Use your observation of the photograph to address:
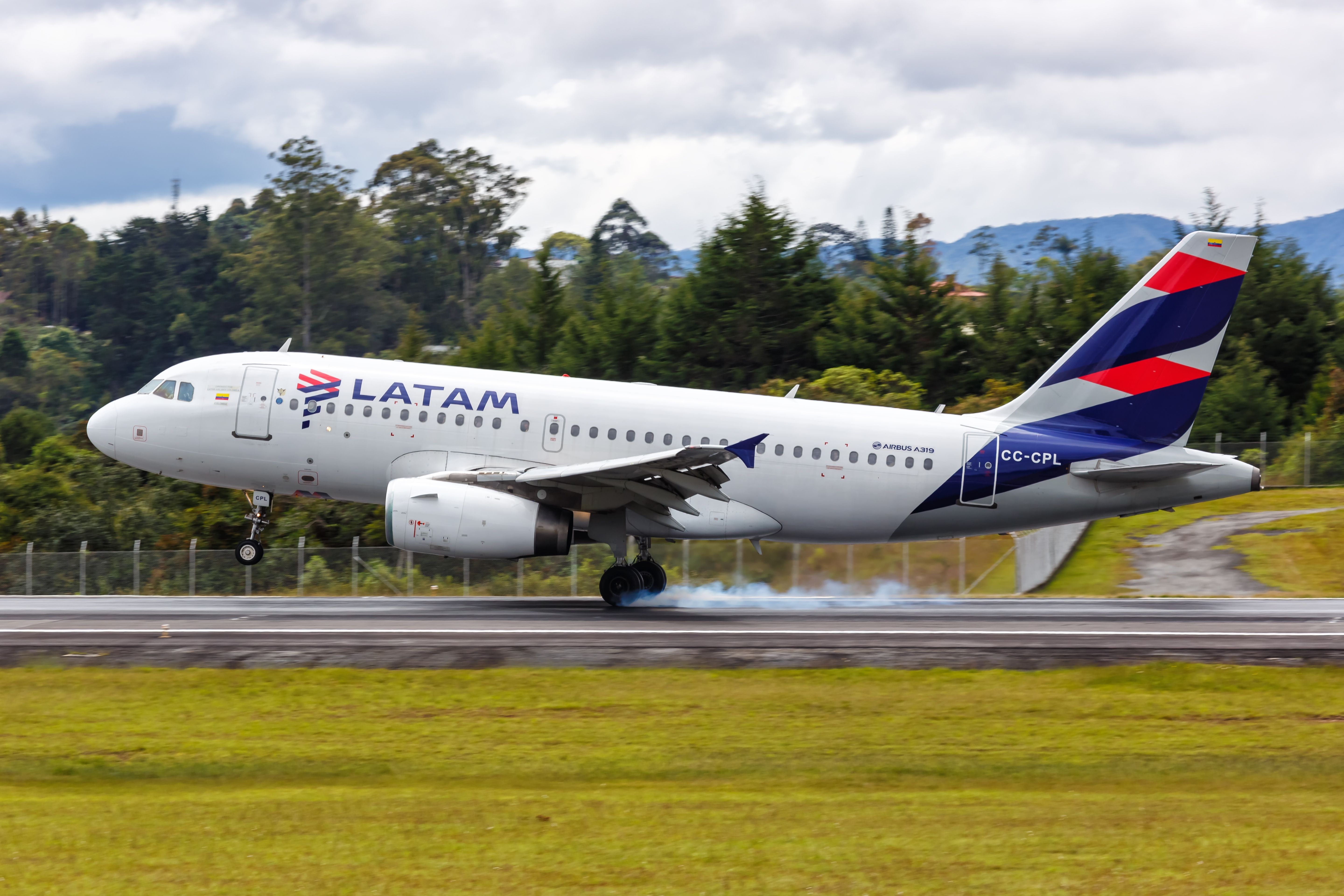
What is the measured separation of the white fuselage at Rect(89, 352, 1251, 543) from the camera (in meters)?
26.2

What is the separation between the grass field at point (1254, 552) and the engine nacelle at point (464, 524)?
14.0 meters

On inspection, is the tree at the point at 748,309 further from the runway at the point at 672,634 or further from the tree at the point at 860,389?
the runway at the point at 672,634

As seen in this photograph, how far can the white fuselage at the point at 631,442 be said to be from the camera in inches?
1032

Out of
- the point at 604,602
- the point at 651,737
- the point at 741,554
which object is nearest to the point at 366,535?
the point at 741,554

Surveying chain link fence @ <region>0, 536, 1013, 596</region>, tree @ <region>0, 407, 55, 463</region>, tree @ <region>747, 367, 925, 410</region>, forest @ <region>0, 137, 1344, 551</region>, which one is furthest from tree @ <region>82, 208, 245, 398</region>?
chain link fence @ <region>0, 536, 1013, 596</region>

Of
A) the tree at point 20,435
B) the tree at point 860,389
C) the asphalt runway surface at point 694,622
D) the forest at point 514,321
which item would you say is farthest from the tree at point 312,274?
the asphalt runway surface at point 694,622

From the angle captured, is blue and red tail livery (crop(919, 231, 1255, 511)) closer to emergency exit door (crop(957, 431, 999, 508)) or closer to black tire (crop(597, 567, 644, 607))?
emergency exit door (crop(957, 431, 999, 508))

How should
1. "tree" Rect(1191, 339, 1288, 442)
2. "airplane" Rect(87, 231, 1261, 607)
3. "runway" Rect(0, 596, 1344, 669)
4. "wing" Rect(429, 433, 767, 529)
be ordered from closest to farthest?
"runway" Rect(0, 596, 1344, 669) < "wing" Rect(429, 433, 767, 529) < "airplane" Rect(87, 231, 1261, 607) < "tree" Rect(1191, 339, 1288, 442)

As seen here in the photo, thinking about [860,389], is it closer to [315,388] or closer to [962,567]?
[962,567]

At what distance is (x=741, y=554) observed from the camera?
33.0 m

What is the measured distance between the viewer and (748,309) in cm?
6956

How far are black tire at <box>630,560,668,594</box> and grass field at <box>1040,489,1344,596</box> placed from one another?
10631 mm

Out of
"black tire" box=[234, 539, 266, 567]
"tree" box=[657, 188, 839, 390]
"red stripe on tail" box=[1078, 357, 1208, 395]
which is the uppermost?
"tree" box=[657, 188, 839, 390]

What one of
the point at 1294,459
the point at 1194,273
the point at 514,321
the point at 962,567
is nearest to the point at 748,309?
the point at 514,321
